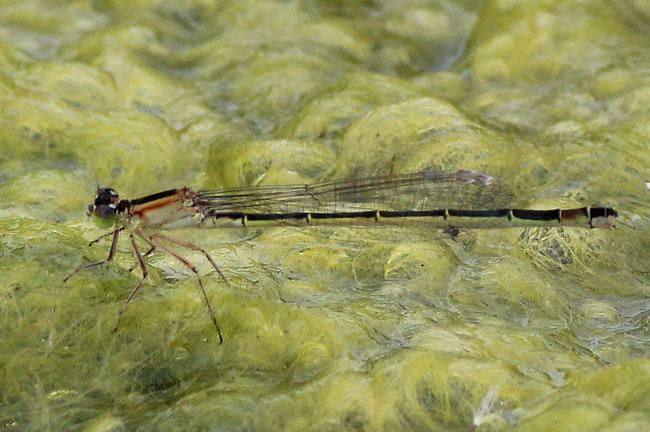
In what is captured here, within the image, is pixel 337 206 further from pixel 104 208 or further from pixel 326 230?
pixel 104 208

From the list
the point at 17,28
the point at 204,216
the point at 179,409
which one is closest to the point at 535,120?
the point at 204,216

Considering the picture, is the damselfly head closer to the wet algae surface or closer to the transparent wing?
the wet algae surface

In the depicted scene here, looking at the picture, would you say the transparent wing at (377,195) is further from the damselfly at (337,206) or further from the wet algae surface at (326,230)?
the wet algae surface at (326,230)

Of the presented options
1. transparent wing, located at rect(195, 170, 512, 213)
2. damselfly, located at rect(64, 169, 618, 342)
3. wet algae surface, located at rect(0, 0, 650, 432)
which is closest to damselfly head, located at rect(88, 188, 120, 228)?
damselfly, located at rect(64, 169, 618, 342)

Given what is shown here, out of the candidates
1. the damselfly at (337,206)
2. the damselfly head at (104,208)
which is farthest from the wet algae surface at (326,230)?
the damselfly head at (104,208)

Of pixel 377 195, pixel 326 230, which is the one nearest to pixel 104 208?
pixel 326 230

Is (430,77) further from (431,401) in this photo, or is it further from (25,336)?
(25,336)
